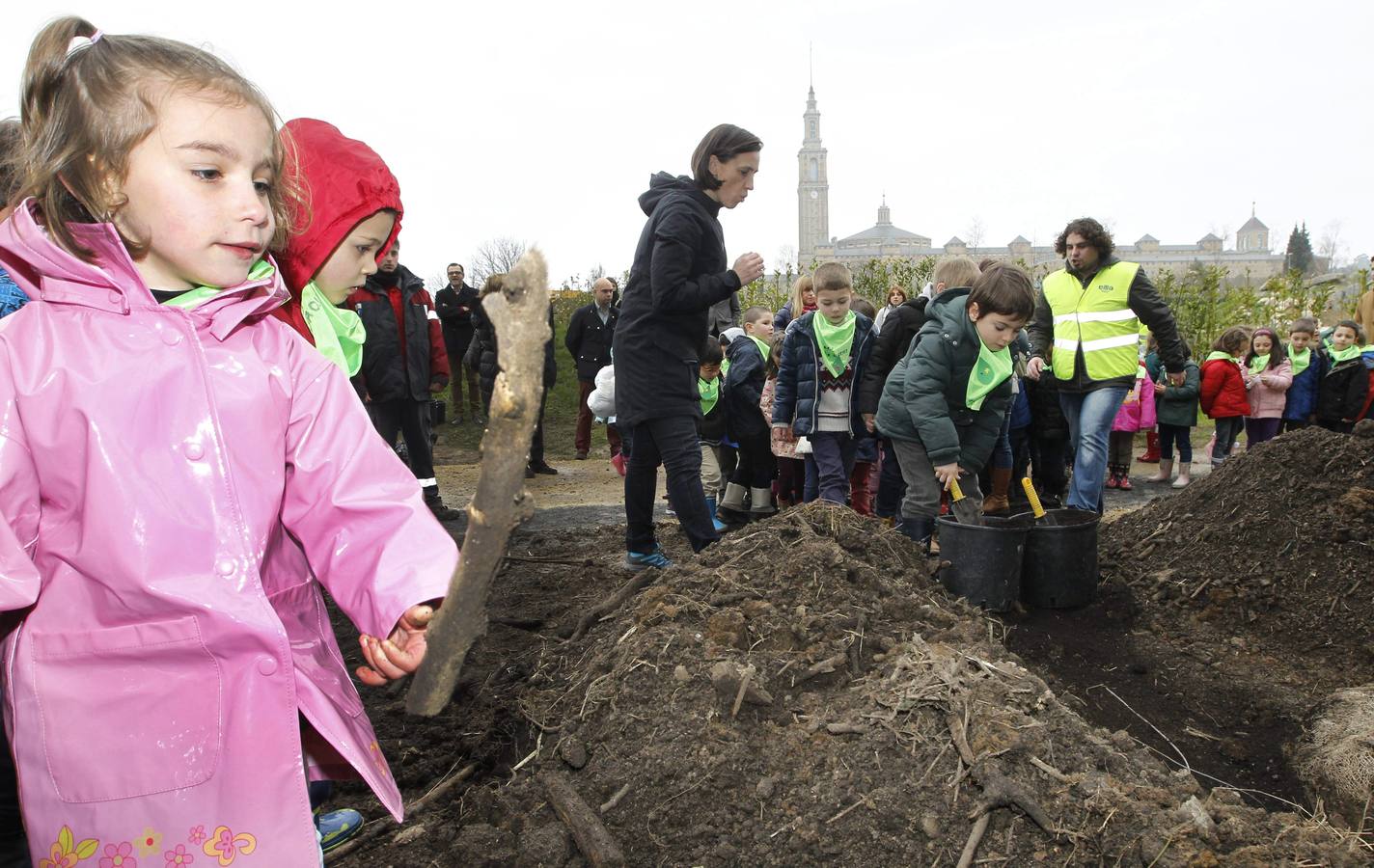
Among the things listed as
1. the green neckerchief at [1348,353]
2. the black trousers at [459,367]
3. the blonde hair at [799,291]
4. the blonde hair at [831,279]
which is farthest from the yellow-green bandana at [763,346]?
the green neckerchief at [1348,353]

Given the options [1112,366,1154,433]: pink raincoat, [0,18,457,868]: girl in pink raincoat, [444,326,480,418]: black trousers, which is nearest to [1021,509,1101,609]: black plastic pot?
[0,18,457,868]: girl in pink raincoat

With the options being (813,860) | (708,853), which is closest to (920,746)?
(813,860)

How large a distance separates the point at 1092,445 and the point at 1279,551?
1309 millimetres

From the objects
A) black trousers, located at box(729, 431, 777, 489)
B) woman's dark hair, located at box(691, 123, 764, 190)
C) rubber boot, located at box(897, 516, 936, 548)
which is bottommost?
rubber boot, located at box(897, 516, 936, 548)

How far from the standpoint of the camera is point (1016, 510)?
685 centimetres

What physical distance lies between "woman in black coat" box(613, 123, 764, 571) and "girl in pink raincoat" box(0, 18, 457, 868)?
9.51ft

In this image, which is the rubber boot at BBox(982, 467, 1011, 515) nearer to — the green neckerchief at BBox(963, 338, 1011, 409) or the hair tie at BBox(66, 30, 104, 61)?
the green neckerchief at BBox(963, 338, 1011, 409)

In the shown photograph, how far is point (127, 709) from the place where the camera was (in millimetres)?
1392

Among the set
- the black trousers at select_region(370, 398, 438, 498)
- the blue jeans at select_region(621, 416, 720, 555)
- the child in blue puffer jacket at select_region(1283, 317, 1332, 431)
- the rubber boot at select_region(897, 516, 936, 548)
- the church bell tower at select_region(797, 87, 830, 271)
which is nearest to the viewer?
the blue jeans at select_region(621, 416, 720, 555)

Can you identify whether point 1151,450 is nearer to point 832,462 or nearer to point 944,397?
point 832,462

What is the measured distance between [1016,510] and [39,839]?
21.1 feet

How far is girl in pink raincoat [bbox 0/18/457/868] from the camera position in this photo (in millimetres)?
1389

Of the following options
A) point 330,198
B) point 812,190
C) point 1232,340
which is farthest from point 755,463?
point 812,190

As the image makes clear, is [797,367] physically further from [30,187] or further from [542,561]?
[30,187]
